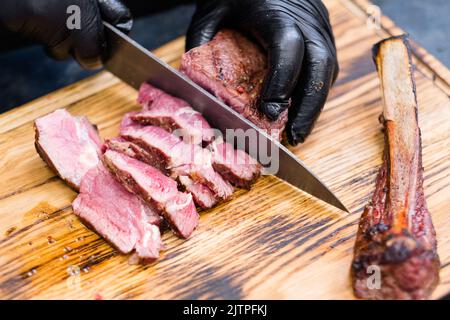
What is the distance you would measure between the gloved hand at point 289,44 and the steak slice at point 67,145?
0.99 meters

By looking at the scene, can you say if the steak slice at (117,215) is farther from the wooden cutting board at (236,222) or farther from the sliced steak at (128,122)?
the sliced steak at (128,122)

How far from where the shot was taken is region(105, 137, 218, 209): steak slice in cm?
360

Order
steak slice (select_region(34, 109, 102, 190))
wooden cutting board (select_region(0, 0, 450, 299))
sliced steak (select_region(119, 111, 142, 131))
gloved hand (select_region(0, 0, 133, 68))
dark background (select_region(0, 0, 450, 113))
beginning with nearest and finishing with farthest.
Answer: wooden cutting board (select_region(0, 0, 450, 299)), steak slice (select_region(34, 109, 102, 190)), gloved hand (select_region(0, 0, 133, 68)), sliced steak (select_region(119, 111, 142, 131)), dark background (select_region(0, 0, 450, 113))

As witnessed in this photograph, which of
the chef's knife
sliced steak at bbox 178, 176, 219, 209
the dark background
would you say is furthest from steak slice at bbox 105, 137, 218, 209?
the dark background

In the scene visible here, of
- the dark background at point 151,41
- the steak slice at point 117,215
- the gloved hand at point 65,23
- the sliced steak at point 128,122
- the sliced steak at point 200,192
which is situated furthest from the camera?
the dark background at point 151,41

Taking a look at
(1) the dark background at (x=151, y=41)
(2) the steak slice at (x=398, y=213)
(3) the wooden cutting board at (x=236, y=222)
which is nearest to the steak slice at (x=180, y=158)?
(3) the wooden cutting board at (x=236, y=222)

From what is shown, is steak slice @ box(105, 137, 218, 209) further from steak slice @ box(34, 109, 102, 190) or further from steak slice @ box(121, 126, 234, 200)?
steak slice @ box(34, 109, 102, 190)

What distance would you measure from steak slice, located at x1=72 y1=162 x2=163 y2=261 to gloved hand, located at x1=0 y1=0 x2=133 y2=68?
3.13 ft

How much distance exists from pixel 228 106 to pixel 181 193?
2.20 feet

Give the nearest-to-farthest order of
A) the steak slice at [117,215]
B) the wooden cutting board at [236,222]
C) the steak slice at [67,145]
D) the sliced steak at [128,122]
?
the wooden cutting board at [236,222] < the steak slice at [117,215] < the steak slice at [67,145] < the sliced steak at [128,122]

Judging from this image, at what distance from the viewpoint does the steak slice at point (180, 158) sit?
362 centimetres

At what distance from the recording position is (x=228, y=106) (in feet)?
12.5
